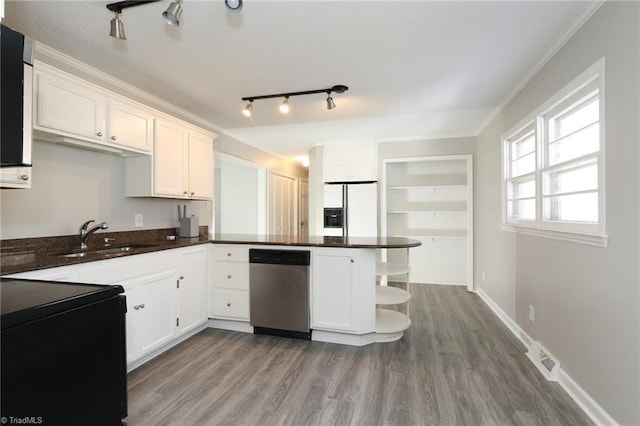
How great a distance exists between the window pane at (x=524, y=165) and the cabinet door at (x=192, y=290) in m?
3.21

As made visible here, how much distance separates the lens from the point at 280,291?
9.36 feet

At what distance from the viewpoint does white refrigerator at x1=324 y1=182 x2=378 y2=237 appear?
4.76 m

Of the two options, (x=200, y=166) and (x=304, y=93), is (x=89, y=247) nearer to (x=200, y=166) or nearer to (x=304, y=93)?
(x=200, y=166)

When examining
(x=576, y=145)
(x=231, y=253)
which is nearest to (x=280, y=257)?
(x=231, y=253)

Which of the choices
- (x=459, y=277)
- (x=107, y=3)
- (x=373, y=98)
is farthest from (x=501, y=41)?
(x=459, y=277)

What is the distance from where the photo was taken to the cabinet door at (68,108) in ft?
6.36

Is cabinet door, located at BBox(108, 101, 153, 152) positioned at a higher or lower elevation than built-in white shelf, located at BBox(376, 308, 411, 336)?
higher

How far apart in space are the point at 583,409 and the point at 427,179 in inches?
148

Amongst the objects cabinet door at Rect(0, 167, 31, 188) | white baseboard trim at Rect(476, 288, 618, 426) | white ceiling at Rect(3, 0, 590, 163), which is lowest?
white baseboard trim at Rect(476, 288, 618, 426)

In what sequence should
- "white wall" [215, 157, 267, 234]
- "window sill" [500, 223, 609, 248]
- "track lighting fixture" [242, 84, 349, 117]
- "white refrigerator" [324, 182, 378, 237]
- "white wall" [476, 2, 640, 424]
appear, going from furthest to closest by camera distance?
1. "white wall" [215, 157, 267, 234]
2. "white refrigerator" [324, 182, 378, 237]
3. "track lighting fixture" [242, 84, 349, 117]
4. "window sill" [500, 223, 609, 248]
5. "white wall" [476, 2, 640, 424]

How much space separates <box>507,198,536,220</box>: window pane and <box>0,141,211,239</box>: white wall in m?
3.78

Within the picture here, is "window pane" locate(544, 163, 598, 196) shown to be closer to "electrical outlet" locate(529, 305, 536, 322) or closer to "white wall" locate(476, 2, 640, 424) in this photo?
"white wall" locate(476, 2, 640, 424)

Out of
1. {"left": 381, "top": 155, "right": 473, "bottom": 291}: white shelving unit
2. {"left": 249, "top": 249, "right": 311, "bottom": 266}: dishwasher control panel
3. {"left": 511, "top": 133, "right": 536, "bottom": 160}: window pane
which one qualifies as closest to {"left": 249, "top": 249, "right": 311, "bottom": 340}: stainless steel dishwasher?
{"left": 249, "top": 249, "right": 311, "bottom": 266}: dishwasher control panel

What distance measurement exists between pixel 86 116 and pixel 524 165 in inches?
150
